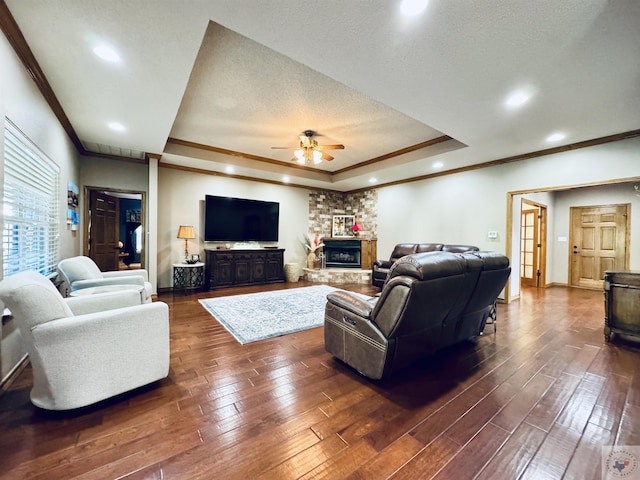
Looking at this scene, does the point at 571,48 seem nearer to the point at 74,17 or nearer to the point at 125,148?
the point at 74,17

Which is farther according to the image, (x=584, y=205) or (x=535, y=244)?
(x=535, y=244)

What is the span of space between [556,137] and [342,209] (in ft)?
17.1

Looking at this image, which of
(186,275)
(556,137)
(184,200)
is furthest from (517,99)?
(186,275)

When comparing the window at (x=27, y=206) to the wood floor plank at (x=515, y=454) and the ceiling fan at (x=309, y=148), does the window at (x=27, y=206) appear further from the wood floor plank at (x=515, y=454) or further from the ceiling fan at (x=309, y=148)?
the wood floor plank at (x=515, y=454)

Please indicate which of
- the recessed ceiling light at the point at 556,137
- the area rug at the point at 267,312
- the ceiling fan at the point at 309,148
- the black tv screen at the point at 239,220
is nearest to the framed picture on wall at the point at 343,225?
the black tv screen at the point at 239,220

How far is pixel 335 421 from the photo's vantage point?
1.70 metres

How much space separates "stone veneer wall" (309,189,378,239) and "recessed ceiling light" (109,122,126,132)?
464 centimetres

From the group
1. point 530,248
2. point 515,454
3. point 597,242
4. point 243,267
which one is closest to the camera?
point 515,454

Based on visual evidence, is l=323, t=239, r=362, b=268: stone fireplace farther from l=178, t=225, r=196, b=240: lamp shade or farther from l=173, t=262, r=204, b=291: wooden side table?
l=178, t=225, r=196, b=240: lamp shade

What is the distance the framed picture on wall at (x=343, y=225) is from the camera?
7914 millimetres

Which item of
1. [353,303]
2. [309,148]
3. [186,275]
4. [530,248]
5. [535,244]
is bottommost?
[186,275]

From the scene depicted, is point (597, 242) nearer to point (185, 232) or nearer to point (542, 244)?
point (542, 244)

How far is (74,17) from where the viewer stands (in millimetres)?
1788

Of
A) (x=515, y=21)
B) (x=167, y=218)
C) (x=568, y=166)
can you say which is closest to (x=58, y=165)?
(x=167, y=218)
